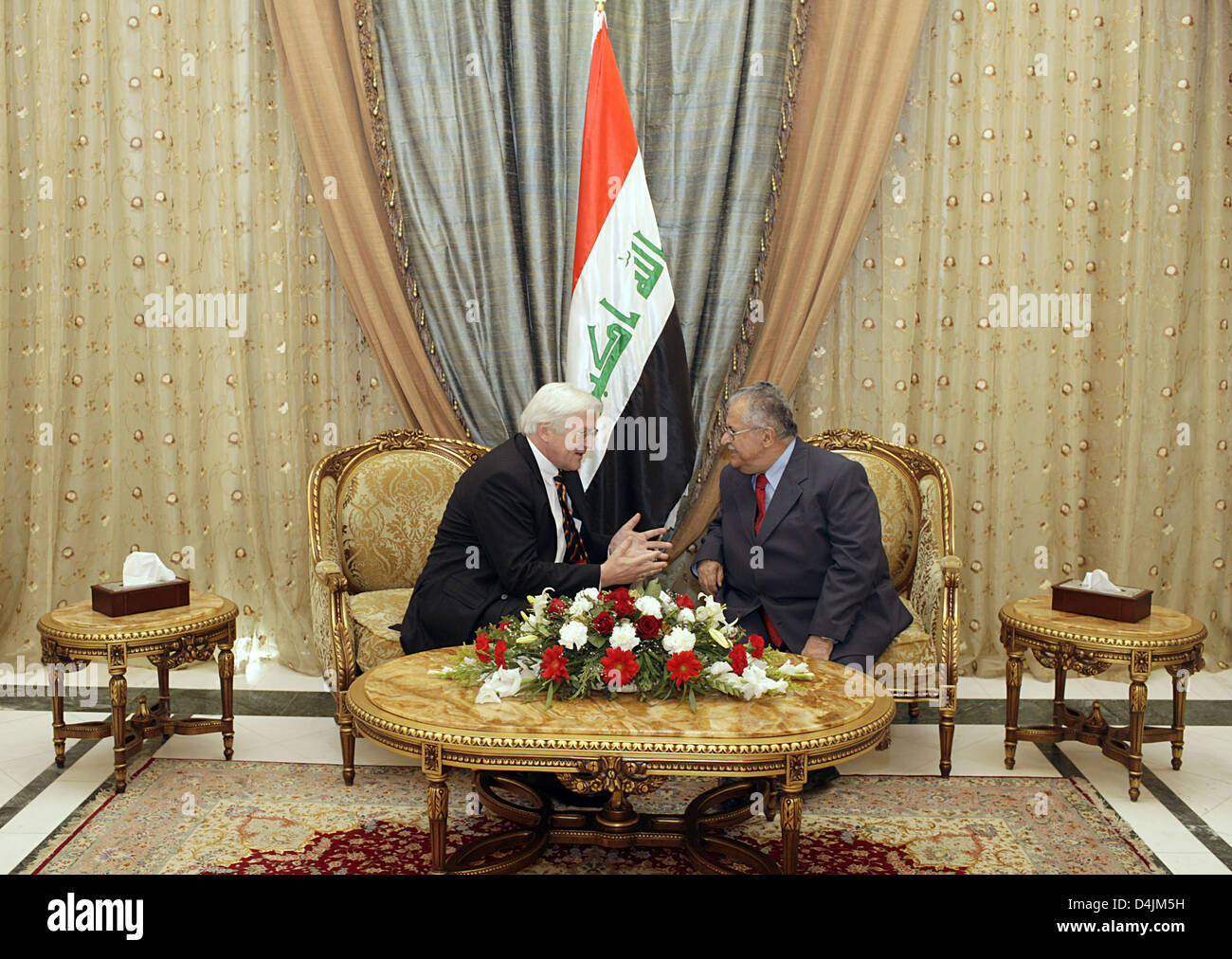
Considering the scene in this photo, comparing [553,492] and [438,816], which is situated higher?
[553,492]

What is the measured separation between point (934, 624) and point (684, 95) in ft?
8.35

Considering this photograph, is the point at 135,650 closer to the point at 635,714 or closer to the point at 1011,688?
the point at 635,714

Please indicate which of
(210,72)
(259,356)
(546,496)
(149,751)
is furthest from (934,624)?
(210,72)

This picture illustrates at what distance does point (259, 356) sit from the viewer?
4949mm

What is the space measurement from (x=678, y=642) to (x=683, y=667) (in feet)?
0.22

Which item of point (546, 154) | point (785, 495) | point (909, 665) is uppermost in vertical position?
point (546, 154)

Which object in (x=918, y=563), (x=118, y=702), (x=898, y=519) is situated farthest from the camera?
(x=898, y=519)

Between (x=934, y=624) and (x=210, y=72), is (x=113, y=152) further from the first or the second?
(x=934, y=624)

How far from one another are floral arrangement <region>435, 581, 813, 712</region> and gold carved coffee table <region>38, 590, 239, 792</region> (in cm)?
123

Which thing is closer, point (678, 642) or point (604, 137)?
point (678, 642)

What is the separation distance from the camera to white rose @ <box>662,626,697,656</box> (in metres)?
2.75

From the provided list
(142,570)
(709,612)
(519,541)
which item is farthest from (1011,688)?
(142,570)

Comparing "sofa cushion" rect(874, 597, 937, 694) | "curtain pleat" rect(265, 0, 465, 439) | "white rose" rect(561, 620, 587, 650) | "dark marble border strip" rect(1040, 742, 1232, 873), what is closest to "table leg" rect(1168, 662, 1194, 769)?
"dark marble border strip" rect(1040, 742, 1232, 873)

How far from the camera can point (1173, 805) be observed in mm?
3430
